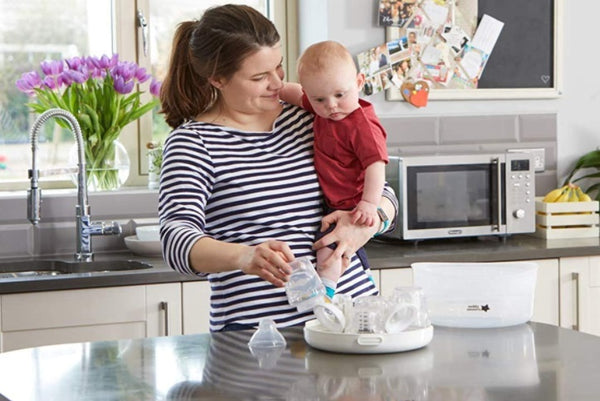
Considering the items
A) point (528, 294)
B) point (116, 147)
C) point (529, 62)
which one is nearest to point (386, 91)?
point (529, 62)

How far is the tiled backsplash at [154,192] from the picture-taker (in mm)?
3375

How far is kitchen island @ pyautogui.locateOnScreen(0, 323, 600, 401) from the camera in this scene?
1.55 m

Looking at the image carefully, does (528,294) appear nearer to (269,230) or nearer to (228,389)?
(269,230)

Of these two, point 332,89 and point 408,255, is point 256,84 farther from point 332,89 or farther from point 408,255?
point 408,255

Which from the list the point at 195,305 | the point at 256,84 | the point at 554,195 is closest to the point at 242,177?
the point at 256,84

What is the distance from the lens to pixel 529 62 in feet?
12.8

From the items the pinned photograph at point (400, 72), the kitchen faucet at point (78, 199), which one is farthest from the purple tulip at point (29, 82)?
the pinned photograph at point (400, 72)

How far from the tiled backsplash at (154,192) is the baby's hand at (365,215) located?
4.97 feet

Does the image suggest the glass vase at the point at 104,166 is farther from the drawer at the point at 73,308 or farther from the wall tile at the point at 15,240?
the drawer at the point at 73,308

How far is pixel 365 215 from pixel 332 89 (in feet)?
0.85

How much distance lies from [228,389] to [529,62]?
2631 millimetres

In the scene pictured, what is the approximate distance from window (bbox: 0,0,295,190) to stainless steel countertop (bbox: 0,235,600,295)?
0.44 meters

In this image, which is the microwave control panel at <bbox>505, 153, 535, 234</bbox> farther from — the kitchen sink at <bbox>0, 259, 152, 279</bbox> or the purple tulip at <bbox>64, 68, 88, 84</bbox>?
the purple tulip at <bbox>64, 68, 88, 84</bbox>

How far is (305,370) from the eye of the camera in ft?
5.52
